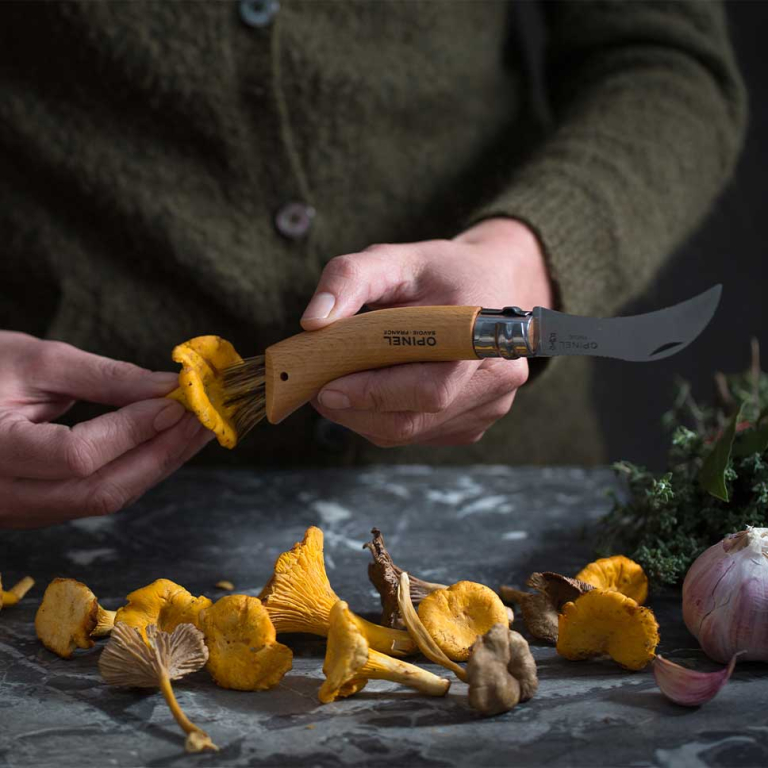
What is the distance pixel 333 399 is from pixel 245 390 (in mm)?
89

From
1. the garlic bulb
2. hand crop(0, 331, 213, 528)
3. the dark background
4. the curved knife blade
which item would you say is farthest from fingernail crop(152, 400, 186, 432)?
the dark background

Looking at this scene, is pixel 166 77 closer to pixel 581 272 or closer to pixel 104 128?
pixel 104 128

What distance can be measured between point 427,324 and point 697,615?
0.32m

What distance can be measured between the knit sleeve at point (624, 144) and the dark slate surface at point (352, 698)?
30 centimetres

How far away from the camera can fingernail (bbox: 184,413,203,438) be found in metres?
0.92

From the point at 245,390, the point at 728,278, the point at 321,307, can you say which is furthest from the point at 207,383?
the point at 728,278

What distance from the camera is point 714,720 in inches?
25.9

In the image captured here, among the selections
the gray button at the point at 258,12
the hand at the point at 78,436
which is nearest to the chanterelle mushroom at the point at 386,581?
the hand at the point at 78,436

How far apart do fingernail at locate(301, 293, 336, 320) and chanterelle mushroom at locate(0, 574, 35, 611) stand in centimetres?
37

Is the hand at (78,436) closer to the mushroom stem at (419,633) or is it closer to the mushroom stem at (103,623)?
the mushroom stem at (103,623)

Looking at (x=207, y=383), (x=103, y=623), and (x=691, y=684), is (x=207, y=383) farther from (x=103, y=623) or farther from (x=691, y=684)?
(x=691, y=684)

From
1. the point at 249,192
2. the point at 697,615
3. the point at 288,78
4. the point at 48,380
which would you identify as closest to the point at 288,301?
the point at 249,192

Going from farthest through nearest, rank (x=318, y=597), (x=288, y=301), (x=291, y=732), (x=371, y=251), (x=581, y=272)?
(x=288, y=301)
(x=581, y=272)
(x=371, y=251)
(x=318, y=597)
(x=291, y=732)

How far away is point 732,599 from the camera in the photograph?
0.72m
